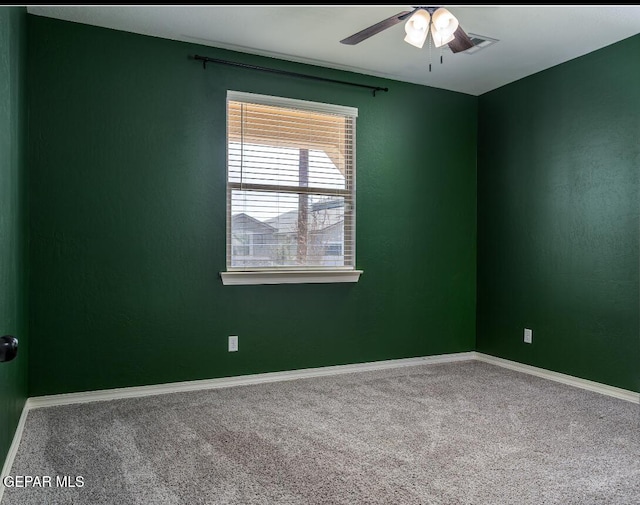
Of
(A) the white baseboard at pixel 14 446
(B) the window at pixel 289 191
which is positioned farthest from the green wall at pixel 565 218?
(A) the white baseboard at pixel 14 446

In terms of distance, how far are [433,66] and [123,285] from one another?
3.01 m

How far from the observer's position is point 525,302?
439 cm

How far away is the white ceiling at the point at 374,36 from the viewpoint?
3.22 m

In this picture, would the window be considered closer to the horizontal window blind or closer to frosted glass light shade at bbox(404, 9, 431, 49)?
the horizontal window blind

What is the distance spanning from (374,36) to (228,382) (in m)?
2.77

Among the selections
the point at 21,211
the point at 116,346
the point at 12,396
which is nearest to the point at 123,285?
the point at 116,346

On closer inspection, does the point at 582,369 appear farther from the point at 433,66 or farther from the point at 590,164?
the point at 433,66

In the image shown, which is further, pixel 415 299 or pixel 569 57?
pixel 415 299

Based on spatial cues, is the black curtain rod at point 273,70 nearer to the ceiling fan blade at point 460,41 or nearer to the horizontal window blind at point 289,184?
the horizontal window blind at point 289,184

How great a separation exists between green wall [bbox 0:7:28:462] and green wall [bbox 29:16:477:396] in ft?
0.93

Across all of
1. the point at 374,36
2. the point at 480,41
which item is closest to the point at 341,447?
the point at 374,36

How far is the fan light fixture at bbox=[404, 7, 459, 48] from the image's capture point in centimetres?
267

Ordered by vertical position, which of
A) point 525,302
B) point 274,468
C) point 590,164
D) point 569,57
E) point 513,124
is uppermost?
point 569,57

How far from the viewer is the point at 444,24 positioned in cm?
268
